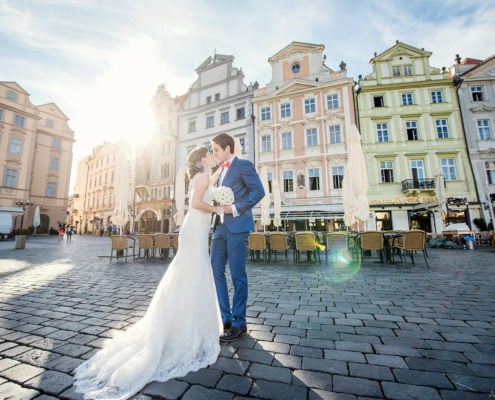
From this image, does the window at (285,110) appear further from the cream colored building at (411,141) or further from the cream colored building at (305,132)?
the cream colored building at (411,141)

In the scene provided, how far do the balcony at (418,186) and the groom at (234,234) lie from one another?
20140 mm

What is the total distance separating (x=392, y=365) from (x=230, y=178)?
2.16 meters

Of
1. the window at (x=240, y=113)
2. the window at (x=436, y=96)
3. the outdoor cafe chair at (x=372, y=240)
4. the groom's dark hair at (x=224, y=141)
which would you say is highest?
the window at (x=240, y=113)

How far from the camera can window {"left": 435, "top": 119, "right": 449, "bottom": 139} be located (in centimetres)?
1947

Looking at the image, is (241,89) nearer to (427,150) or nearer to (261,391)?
(427,150)

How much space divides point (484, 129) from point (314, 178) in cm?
1392

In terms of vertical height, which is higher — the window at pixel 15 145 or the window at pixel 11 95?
the window at pixel 11 95

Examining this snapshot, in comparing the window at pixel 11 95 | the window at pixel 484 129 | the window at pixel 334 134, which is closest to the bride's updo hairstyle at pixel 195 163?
the window at pixel 334 134

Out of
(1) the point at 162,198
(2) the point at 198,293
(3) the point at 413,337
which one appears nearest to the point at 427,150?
(3) the point at 413,337

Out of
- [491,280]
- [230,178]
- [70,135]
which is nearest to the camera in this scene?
[230,178]

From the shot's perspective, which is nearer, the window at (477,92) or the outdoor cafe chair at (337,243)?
the outdoor cafe chair at (337,243)

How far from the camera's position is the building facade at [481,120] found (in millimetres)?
18094

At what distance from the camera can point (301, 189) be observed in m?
20.3

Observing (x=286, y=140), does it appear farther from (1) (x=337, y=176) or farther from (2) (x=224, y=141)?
(2) (x=224, y=141)
